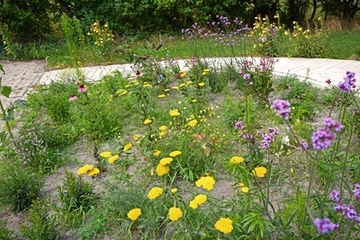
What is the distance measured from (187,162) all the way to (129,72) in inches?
126

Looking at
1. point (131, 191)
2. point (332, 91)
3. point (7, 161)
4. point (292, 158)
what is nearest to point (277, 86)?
point (332, 91)

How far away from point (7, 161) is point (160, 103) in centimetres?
187

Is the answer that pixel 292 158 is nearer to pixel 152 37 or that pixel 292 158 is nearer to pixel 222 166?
pixel 222 166

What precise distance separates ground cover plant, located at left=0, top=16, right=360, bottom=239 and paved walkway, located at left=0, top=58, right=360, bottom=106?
0.66 m

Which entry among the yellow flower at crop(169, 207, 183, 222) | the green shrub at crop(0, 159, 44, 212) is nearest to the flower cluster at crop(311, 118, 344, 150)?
the yellow flower at crop(169, 207, 183, 222)

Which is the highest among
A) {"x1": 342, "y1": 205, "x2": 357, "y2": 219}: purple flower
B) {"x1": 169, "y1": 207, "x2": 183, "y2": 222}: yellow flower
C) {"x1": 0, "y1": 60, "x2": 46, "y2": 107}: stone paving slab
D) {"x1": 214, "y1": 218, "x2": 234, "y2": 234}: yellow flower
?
{"x1": 342, "y1": 205, "x2": 357, "y2": 219}: purple flower

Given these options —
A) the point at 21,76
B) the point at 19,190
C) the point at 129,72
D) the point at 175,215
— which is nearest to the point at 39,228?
the point at 19,190

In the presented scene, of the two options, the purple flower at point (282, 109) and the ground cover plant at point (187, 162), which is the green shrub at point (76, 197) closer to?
the ground cover plant at point (187, 162)

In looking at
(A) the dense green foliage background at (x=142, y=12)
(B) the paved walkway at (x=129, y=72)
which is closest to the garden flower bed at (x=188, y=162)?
(B) the paved walkway at (x=129, y=72)

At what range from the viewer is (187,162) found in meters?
2.92

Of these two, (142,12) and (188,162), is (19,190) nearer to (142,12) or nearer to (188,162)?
(188,162)

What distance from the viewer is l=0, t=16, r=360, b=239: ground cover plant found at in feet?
6.47

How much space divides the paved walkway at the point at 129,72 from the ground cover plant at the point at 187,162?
0.66 m

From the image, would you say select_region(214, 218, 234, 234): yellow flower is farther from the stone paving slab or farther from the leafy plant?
the stone paving slab
